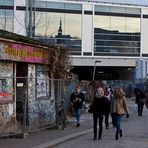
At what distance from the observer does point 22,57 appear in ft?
55.6

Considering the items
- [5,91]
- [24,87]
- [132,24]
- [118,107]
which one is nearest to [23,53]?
[24,87]

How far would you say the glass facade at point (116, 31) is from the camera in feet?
268

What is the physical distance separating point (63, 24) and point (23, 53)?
62725 mm

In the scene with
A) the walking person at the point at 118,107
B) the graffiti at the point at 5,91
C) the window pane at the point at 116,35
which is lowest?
the walking person at the point at 118,107

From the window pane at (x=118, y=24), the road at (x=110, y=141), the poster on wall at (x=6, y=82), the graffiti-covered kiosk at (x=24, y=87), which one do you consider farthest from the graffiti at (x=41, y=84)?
the window pane at (x=118, y=24)

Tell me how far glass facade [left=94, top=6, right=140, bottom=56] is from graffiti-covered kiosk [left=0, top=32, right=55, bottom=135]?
6174cm

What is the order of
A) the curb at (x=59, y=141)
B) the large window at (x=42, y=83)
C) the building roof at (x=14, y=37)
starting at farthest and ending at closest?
the large window at (x=42, y=83), the building roof at (x=14, y=37), the curb at (x=59, y=141)

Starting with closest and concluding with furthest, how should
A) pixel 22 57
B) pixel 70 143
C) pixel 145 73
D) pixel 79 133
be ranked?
1. pixel 70 143
2. pixel 22 57
3. pixel 79 133
4. pixel 145 73

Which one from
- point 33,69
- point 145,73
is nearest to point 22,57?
point 33,69

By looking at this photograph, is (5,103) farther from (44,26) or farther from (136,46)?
(136,46)

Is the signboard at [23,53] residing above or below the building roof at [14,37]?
below

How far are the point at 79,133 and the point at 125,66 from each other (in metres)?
65.5

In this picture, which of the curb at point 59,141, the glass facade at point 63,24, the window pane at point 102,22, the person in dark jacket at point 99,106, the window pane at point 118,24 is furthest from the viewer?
the window pane at point 118,24

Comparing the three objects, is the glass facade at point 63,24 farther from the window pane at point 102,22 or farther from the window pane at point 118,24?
the window pane at point 118,24
